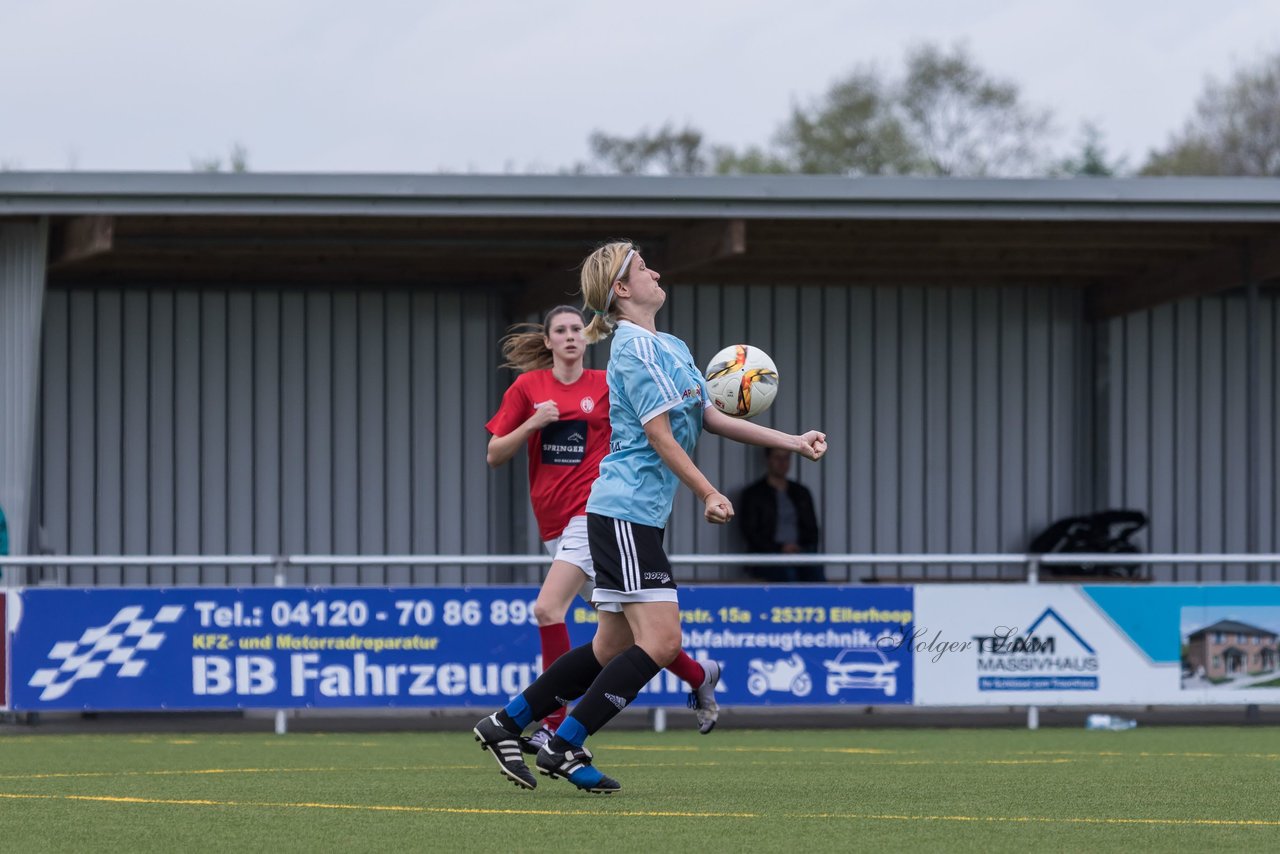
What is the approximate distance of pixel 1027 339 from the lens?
1644 cm

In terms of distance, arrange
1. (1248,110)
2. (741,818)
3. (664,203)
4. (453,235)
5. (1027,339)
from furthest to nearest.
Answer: (1248,110) → (1027,339) → (453,235) → (664,203) → (741,818)

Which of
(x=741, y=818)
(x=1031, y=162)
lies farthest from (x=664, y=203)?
(x=1031, y=162)

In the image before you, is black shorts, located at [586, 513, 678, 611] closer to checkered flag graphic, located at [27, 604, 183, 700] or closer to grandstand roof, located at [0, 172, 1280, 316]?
checkered flag graphic, located at [27, 604, 183, 700]

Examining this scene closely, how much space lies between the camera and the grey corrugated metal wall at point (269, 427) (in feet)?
49.9

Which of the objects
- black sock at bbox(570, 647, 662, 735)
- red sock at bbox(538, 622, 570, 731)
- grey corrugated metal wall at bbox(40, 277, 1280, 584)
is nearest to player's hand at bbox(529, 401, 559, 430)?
red sock at bbox(538, 622, 570, 731)

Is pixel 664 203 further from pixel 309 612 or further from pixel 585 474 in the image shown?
pixel 585 474

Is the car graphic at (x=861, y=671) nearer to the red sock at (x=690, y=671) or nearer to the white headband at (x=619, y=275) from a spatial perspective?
the red sock at (x=690, y=671)

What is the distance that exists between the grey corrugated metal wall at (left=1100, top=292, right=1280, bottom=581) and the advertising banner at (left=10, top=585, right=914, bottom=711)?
6.02 m

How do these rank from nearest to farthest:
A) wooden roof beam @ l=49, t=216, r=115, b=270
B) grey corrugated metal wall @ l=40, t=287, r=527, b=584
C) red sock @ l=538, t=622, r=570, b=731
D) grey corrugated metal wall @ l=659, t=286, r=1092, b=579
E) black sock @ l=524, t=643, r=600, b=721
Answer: black sock @ l=524, t=643, r=600, b=721, red sock @ l=538, t=622, r=570, b=731, wooden roof beam @ l=49, t=216, r=115, b=270, grey corrugated metal wall @ l=40, t=287, r=527, b=584, grey corrugated metal wall @ l=659, t=286, r=1092, b=579

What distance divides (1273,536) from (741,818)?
40.5 feet

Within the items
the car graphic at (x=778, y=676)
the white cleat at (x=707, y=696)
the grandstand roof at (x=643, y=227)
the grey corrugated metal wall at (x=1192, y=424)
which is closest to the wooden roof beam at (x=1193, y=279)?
the grandstand roof at (x=643, y=227)

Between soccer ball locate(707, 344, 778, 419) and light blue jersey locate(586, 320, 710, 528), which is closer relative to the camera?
light blue jersey locate(586, 320, 710, 528)

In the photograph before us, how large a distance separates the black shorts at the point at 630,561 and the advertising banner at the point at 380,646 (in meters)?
4.99

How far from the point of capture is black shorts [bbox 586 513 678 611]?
19.3 feet
